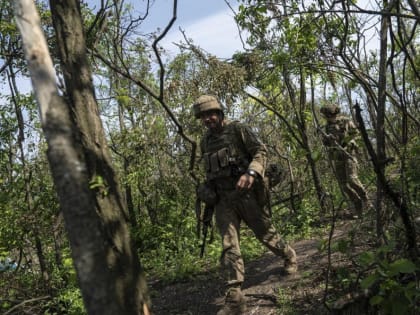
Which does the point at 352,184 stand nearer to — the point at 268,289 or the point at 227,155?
the point at 268,289

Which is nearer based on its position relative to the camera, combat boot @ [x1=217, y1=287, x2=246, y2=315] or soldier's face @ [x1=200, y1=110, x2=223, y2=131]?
combat boot @ [x1=217, y1=287, x2=246, y2=315]

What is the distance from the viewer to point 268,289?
4.21 meters

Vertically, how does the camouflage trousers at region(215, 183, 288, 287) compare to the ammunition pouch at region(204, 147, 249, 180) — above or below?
below

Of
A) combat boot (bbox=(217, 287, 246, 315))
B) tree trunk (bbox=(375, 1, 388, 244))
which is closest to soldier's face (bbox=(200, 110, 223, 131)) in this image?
combat boot (bbox=(217, 287, 246, 315))

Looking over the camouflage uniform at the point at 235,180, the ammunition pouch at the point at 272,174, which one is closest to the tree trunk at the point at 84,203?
the camouflage uniform at the point at 235,180

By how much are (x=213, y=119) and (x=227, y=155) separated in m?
0.36

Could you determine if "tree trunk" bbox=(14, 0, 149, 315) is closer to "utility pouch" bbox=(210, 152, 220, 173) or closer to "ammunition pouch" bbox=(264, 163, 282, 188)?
"utility pouch" bbox=(210, 152, 220, 173)

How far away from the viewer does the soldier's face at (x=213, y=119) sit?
164 inches

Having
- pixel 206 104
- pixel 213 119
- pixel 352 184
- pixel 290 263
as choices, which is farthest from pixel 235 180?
pixel 352 184

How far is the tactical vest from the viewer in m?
4.16

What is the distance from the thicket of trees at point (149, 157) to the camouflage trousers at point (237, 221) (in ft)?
2.14

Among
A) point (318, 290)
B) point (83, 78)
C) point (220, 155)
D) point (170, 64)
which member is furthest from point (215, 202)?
point (170, 64)

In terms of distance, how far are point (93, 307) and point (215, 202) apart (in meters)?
2.24

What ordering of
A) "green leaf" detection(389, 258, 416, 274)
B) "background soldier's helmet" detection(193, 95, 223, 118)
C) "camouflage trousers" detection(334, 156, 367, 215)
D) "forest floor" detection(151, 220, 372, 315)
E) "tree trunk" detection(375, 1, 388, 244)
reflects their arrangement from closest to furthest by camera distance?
1. "green leaf" detection(389, 258, 416, 274)
2. "tree trunk" detection(375, 1, 388, 244)
3. "forest floor" detection(151, 220, 372, 315)
4. "background soldier's helmet" detection(193, 95, 223, 118)
5. "camouflage trousers" detection(334, 156, 367, 215)
